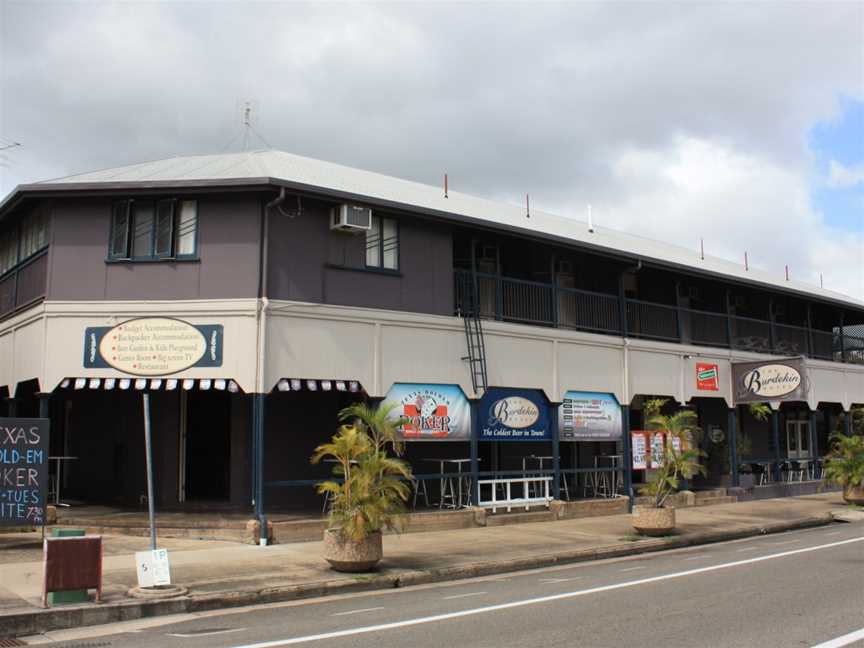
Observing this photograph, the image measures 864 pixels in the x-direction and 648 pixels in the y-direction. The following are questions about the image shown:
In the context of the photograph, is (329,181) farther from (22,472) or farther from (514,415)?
(22,472)

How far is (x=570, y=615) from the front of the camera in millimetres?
9109

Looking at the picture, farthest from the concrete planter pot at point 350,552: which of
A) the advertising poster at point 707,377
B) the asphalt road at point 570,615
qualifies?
the advertising poster at point 707,377

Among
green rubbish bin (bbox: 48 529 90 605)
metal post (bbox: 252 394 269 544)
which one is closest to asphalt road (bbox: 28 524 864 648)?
green rubbish bin (bbox: 48 529 90 605)

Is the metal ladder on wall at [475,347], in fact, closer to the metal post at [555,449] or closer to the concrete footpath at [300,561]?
the metal post at [555,449]

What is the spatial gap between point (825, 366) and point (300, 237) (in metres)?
20.5

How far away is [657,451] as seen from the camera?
72.9 feet

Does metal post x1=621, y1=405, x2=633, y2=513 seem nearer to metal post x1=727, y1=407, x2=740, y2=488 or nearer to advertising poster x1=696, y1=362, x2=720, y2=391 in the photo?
advertising poster x1=696, y1=362, x2=720, y2=391

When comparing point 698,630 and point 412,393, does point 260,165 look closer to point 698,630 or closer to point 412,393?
point 412,393

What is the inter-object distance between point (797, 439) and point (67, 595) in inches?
1104

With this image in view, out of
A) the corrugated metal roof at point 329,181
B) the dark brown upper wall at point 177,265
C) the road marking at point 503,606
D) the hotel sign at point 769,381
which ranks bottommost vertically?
the road marking at point 503,606

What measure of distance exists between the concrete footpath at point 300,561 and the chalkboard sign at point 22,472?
0.61m

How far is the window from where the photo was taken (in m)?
17.3

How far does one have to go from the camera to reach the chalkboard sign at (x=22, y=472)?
43.0 ft

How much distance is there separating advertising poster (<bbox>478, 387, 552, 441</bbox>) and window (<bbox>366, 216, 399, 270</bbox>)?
140 inches
